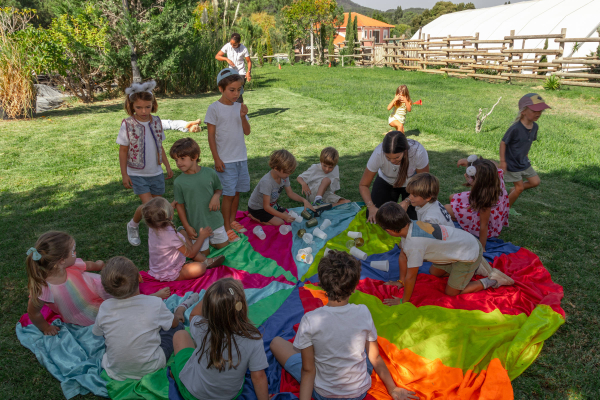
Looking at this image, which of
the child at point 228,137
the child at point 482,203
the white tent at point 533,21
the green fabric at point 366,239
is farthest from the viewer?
the white tent at point 533,21

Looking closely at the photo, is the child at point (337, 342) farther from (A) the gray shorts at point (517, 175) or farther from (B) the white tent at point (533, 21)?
(B) the white tent at point (533, 21)

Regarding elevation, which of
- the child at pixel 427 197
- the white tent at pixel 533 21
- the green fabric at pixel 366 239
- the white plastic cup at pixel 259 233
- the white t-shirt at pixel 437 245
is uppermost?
the white tent at pixel 533 21

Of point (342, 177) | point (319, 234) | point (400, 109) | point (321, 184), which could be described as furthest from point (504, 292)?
point (400, 109)

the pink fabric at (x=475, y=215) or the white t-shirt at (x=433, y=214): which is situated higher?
the white t-shirt at (x=433, y=214)

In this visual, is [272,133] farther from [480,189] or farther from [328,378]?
[328,378]

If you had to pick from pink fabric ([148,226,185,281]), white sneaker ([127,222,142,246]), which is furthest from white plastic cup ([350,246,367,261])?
white sneaker ([127,222,142,246])

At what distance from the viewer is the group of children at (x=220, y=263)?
8.21 feet

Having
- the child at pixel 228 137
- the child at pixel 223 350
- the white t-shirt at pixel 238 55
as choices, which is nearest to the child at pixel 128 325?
the child at pixel 223 350

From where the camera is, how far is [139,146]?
4543 millimetres

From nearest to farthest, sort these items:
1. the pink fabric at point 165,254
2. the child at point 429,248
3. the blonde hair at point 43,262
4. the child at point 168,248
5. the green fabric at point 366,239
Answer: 1. the blonde hair at point 43,262
2. the child at point 429,248
3. the child at point 168,248
4. the pink fabric at point 165,254
5. the green fabric at point 366,239

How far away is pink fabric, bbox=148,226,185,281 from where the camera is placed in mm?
3982

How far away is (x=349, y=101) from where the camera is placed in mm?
14250

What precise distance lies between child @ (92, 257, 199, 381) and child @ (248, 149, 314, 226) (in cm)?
239

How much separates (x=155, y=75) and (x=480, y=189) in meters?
14.0
